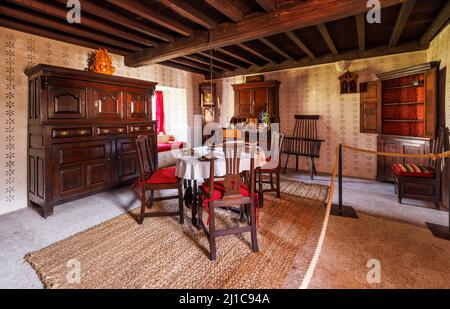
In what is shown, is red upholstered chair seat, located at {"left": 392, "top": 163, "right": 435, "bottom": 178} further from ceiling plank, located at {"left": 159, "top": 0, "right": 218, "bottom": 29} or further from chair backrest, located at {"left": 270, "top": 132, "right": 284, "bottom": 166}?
ceiling plank, located at {"left": 159, "top": 0, "right": 218, "bottom": 29}

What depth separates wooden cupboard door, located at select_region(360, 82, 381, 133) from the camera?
4453 millimetres

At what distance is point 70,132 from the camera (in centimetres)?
320

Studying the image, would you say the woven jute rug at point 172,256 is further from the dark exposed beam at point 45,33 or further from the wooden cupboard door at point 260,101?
the wooden cupboard door at point 260,101

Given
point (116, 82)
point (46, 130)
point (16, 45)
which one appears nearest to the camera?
point (46, 130)

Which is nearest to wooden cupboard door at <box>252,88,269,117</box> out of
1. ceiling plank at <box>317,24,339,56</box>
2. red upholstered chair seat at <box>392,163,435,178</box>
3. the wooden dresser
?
ceiling plank at <box>317,24,339,56</box>

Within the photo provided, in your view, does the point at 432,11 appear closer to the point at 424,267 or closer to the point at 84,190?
the point at 424,267

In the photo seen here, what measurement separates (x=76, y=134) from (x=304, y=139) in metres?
4.38

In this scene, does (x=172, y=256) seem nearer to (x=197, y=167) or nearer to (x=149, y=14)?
(x=197, y=167)

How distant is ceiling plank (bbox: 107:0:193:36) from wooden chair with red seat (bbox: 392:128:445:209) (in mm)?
3617

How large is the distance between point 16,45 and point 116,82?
4.20 feet

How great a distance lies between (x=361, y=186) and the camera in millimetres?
4176

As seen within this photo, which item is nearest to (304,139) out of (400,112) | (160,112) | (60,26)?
(400,112)

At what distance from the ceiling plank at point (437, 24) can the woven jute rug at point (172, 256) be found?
2.88 metres
